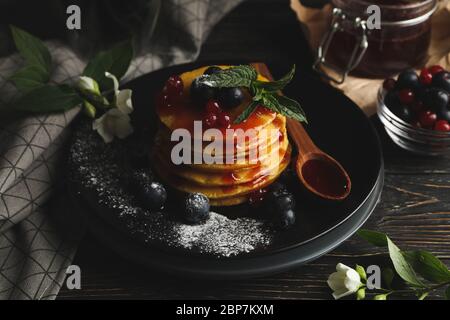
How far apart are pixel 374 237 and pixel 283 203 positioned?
0.76ft

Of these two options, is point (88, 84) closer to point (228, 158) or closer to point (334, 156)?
point (228, 158)

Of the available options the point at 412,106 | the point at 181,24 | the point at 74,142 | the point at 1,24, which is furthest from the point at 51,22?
the point at 412,106

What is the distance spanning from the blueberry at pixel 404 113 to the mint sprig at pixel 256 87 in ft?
1.31

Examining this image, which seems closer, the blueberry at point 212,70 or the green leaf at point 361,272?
the green leaf at point 361,272

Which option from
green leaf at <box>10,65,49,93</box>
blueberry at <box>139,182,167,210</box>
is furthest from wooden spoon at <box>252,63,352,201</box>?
green leaf at <box>10,65,49,93</box>

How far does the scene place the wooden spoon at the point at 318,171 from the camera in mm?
1709

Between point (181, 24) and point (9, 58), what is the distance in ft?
1.91

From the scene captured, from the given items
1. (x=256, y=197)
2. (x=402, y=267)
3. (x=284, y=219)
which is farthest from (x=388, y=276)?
(x=256, y=197)

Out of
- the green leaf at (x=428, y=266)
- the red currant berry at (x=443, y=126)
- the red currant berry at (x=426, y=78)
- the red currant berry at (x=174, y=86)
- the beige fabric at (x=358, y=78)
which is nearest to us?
the green leaf at (x=428, y=266)

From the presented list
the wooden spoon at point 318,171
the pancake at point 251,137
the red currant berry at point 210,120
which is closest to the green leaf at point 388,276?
the wooden spoon at point 318,171

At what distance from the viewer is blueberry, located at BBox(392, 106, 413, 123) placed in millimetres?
1910

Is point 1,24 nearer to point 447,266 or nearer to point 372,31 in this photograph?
point 372,31

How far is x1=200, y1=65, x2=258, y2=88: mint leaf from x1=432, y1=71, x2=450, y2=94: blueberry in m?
0.60

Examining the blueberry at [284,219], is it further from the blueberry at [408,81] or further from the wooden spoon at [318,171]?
the blueberry at [408,81]
